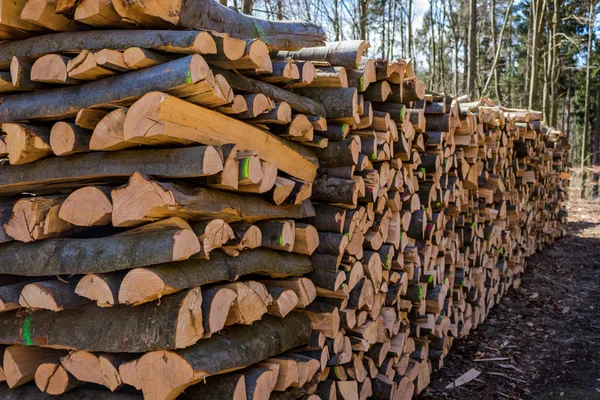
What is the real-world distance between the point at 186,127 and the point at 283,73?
869 mm

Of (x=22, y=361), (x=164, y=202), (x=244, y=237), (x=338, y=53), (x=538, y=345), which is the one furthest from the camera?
(x=538, y=345)

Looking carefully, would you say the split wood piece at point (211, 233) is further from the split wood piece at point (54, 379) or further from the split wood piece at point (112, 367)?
the split wood piece at point (54, 379)

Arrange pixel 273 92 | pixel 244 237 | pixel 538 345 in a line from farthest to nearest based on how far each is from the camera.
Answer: pixel 538 345, pixel 273 92, pixel 244 237

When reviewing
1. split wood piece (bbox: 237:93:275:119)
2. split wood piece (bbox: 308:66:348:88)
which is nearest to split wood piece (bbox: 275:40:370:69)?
split wood piece (bbox: 308:66:348:88)

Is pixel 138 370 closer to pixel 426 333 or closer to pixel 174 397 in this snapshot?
pixel 174 397

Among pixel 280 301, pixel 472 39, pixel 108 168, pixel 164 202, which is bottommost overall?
pixel 280 301

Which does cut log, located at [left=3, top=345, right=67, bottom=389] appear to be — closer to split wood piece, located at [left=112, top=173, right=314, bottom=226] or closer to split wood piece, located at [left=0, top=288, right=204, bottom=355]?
split wood piece, located at [left=0, top=288, right=204, bottom=355]

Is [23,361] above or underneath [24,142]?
underneath

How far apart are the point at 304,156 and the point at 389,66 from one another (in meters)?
1.00

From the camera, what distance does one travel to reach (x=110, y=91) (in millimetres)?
2342

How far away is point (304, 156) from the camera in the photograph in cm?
330

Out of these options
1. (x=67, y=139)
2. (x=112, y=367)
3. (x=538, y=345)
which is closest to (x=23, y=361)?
(x=112, y=367)

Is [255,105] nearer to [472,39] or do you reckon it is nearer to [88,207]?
[88,207]

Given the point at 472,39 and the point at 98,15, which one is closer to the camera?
the point at 98,15
